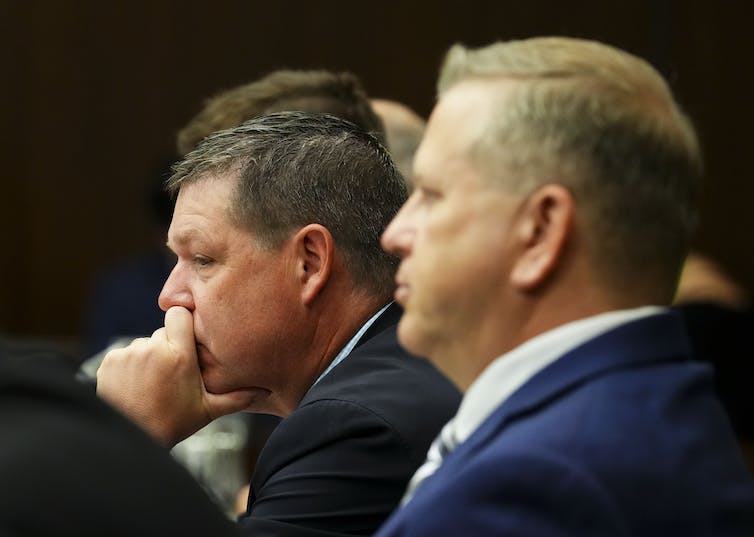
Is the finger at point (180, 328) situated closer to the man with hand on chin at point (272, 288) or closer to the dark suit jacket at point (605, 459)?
the man with hand on chin at point (272, 288)

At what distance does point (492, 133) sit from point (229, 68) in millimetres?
4949

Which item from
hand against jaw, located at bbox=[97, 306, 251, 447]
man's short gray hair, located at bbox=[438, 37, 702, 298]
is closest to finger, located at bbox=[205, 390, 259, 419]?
hand against jaw, located at bbox=[97, 306, 251, 447]

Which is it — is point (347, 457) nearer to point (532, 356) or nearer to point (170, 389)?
point (170, 389)

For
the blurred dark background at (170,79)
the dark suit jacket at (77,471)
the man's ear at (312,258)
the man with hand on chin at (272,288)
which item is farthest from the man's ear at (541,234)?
the blurred dark background at (170,79)

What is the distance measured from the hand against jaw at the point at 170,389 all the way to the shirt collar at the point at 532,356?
0.88m

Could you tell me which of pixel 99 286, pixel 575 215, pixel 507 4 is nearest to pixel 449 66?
pixel 575 215

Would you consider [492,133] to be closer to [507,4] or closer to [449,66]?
[449,66]

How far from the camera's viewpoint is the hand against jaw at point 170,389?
2.42 metres

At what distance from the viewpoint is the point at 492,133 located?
1.63 metres

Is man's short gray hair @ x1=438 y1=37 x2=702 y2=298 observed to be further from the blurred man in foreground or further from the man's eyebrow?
the man's eyebrow

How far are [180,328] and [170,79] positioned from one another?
14.0ft

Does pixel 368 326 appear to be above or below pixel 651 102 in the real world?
below

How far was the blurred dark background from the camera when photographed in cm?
630

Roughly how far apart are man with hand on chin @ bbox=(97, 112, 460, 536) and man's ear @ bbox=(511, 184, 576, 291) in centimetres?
65
